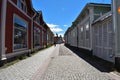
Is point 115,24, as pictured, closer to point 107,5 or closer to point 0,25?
point 0,25

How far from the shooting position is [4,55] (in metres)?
9.45

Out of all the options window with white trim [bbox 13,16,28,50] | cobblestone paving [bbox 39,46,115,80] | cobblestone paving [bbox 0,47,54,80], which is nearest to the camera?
cobblestone paving [bbox 39,46,115,80]

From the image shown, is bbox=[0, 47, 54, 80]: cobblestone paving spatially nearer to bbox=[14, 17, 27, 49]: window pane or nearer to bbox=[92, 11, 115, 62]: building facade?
bbox=[14, 17, 27, 49]: window pane

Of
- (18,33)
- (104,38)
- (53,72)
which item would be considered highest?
(18,33)

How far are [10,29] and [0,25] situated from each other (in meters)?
1.62

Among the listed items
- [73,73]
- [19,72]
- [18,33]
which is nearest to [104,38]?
[73,73]

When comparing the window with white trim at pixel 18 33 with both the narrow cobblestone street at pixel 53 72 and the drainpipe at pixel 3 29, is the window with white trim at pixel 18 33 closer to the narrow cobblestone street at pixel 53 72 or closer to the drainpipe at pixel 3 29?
the drainpipe at pixel 3 29

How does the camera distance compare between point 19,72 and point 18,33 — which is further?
point 18,33

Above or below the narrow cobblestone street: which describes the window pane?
above

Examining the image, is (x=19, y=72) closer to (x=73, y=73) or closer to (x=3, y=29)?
(x=73, y=73)

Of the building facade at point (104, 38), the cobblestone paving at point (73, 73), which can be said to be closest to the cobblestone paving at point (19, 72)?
the cobblestone paving at point (73, 73)

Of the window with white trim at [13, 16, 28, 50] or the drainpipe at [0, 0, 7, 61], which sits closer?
the drainpipe at [0, 0, 7, 61]

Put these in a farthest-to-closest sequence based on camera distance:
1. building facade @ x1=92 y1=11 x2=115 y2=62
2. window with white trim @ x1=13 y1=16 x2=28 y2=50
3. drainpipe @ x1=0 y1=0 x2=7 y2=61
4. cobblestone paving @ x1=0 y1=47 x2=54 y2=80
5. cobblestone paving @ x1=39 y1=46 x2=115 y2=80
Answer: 1. window with white trim @ x1=13 y1=16 x2=28 y2=50
2. building facade @ x1=92 y1=11 x2=115 y2=62
3. drainpipe @ x1=0 y1=0 x2=7 y2=61
4. cobblestone paving @ x1=0 y1=47 x2=54 y2=80
5. cobblestone paving @ x1=39 y1=46 x2=115 y2=80

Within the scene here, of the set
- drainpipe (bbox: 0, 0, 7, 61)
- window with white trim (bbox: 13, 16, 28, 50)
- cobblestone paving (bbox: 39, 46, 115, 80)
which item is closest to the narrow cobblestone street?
cobblestone paving (bbox: 39, 46, 115, 80)
